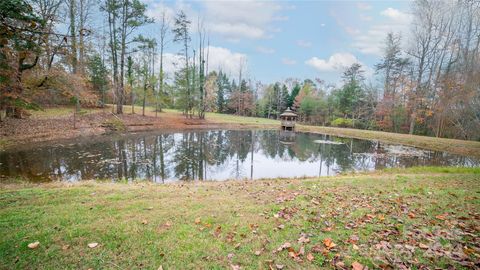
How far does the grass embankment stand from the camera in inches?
110

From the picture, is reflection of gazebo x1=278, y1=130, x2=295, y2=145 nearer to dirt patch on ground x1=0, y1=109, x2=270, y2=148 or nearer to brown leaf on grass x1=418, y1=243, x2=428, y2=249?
dirt patch on ground x1=0, y1=109, x2=270, y2=148

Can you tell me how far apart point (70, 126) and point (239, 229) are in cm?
1936

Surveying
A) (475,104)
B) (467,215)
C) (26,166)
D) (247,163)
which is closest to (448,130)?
(475,104)

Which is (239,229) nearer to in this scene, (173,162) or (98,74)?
(173,162)

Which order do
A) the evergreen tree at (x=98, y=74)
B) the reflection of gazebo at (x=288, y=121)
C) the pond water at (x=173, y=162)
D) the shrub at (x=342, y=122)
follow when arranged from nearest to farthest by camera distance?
the pond water at (x=173, y=162), the evergreen tree at (x=98, y=74), the reflection of gazebo at (x=288, y=121), the shrub at (x=342, y=122)

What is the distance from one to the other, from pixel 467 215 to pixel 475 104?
21370 millimetres

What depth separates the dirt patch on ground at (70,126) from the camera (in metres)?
13.5

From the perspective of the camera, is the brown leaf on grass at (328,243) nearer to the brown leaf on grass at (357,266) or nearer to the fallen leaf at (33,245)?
the brown leaf on grass at (357,266)

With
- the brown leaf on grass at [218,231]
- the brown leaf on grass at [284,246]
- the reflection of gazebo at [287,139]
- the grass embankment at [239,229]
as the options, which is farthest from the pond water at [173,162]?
the brown leaf on grass at [284,246]

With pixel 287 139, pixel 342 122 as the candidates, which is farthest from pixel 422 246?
pixel 342 122

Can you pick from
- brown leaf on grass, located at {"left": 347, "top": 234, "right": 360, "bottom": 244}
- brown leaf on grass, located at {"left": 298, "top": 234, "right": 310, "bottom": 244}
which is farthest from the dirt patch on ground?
brown leaf on grass, located at {"left": 347, "top": 234, "right": 360, "bottom": 244}

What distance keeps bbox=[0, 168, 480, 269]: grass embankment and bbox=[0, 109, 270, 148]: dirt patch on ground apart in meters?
11.8

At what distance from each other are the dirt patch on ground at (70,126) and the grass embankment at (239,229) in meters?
11.8

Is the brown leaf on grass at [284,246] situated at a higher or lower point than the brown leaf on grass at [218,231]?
higher
